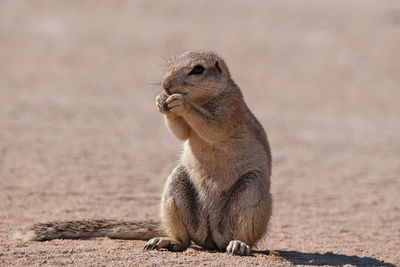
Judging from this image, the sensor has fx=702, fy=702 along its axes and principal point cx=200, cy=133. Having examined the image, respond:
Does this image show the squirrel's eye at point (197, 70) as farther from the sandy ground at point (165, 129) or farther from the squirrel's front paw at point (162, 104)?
the sandy ground at point (165, 129)

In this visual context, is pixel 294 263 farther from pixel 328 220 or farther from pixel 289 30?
pixel 289 30

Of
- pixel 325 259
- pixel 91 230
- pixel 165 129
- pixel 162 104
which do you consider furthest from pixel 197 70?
pixel 165 129

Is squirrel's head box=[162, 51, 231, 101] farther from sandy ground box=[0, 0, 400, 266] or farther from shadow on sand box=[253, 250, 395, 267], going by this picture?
shadow on sand box=[253, 250, 395, 267]

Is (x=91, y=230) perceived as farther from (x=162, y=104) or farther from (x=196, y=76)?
(x=196, y=76)

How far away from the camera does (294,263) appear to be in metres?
6.16

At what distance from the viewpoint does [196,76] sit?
21.2 ft

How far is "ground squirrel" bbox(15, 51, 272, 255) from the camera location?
6398 millimetres

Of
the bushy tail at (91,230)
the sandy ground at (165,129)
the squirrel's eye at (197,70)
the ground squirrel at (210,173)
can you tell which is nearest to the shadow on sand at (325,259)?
the sandy ground at (165,129)

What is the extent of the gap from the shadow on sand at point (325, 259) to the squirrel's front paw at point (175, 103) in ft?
5.22

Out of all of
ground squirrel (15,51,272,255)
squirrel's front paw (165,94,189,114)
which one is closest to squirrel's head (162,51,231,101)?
ground squirrel (15,51,272,255)

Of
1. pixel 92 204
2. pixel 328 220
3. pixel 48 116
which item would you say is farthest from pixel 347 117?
pixel 92 204

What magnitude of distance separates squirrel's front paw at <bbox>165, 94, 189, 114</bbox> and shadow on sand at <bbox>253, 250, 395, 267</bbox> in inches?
62.6

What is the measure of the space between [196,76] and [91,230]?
6.08ft

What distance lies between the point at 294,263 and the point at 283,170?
20.2ft
